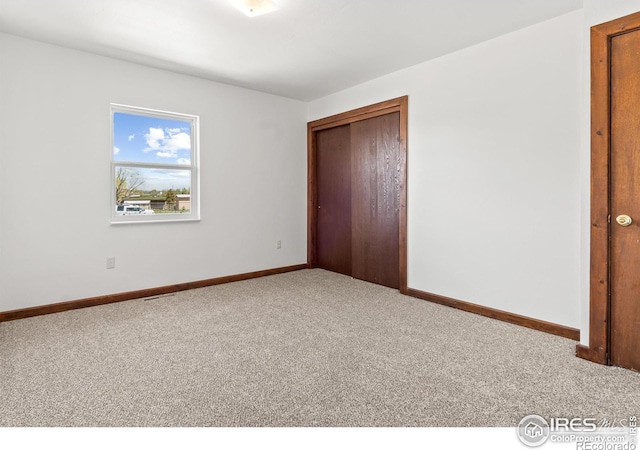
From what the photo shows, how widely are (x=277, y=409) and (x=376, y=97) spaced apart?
3490mm

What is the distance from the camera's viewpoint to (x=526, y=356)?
2.33 m

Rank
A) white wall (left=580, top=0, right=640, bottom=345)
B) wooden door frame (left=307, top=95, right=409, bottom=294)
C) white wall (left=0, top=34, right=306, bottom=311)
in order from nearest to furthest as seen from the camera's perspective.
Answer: white wall (left=580, top=0, right=640, bottom=345) → white wall (left=0, top=34, right=306, bottom=311) → wooden door frame (left=307, top=95, right=409, bottom=294)

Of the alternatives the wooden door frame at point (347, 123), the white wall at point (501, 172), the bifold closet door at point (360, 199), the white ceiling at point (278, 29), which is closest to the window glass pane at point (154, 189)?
the white ceiling at point (278, 29)

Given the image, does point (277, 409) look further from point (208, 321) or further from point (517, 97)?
point (517, 97)

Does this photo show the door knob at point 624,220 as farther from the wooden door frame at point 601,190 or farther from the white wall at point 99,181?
the white wall at point 99,181

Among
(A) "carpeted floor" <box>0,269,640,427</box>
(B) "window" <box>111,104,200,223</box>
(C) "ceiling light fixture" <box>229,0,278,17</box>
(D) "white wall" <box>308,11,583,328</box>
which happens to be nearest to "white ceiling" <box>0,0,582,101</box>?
(C) "ceiling light fixture" <box>229,0,278,17</box>

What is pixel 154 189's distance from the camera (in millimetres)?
3955

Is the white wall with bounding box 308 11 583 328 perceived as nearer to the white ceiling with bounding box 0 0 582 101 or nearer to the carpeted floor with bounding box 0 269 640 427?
the white ceiling with bounding box 0 0 582 101

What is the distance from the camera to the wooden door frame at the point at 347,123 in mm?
3850

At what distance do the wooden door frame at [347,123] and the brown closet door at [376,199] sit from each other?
88mm

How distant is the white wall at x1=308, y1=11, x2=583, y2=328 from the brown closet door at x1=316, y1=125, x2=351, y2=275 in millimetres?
1066

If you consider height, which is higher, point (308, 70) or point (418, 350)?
point (308, 70)

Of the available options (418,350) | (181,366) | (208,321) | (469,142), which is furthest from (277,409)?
(469,142)

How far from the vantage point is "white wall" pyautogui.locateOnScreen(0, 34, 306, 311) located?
10.0 ft
